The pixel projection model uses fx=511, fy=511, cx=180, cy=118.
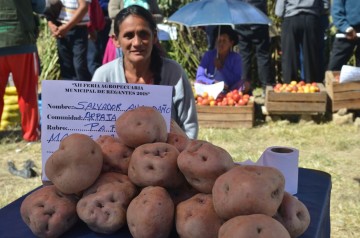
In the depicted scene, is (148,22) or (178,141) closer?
(178,141)

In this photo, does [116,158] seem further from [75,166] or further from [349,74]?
[349,74]

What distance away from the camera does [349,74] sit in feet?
17.4

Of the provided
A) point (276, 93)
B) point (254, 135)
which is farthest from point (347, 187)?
point (276, 93)

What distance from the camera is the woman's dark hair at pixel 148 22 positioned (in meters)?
2.44

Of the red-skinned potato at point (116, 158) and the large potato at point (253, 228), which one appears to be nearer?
the large potato at point (253, 228)

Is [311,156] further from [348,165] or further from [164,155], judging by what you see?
[164,155]

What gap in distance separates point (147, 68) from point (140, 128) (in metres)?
1.18

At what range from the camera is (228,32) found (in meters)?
5.62

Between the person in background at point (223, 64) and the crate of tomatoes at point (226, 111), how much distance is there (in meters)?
0.25

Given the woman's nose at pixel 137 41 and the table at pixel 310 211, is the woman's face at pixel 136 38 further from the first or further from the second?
the table at pixel 310 211

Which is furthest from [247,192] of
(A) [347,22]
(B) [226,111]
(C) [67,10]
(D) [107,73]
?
(A) [347,22]

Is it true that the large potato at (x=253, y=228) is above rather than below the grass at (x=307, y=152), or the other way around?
above

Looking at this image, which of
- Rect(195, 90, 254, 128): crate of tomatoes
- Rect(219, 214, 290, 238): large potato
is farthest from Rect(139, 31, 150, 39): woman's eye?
Rect(195, 90, 254, 128): crate of tomatoes

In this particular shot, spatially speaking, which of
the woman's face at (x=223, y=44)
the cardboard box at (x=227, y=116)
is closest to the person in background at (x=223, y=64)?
the woman's face at (x=223, y=44)
